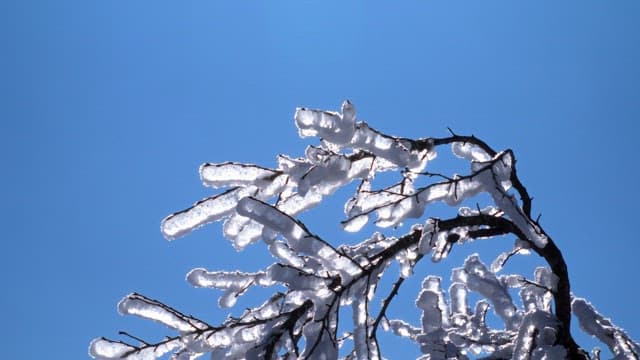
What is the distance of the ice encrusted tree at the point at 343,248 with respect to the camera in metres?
2.63

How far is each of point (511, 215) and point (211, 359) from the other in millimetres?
1696

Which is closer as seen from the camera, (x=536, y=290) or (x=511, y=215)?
(x=511, y=215)

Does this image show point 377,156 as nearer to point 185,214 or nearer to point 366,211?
point 366,211

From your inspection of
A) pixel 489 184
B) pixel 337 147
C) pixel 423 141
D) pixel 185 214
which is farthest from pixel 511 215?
pixel 185 214

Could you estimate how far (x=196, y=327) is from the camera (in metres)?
2.75

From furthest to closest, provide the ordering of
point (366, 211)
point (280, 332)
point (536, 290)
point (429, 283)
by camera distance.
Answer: point (429, 283) < point (536, 290) < point (366, 211) < point (280, 332)

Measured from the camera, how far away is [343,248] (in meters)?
3.43

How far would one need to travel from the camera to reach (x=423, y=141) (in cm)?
296

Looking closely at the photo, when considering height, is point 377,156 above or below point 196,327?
above

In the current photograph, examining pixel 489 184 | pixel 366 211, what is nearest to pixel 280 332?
pixel 366 211

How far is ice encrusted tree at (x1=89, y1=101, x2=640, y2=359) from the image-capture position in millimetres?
2629

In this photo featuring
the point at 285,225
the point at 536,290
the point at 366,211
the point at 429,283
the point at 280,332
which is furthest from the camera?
the point at 429,283

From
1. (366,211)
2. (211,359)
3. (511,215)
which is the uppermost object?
(366,211)

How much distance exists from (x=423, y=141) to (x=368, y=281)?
82 cm
